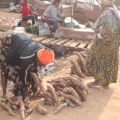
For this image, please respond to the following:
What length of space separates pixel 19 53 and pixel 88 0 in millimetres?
7845

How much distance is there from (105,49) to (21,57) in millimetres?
1580

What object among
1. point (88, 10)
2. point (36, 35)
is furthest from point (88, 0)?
point (36, 35)

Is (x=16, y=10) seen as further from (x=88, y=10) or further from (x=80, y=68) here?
(x=80, y=68)

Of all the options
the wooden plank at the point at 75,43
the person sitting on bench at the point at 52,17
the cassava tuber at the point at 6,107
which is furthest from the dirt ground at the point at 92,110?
the person sitting on bench at the point at 52,17

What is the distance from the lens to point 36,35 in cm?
645

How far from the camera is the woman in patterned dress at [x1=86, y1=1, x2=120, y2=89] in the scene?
285 centimetres

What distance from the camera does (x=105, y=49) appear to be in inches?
119

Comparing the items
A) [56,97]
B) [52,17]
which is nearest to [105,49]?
[56,97]

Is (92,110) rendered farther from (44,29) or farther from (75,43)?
(44,29)

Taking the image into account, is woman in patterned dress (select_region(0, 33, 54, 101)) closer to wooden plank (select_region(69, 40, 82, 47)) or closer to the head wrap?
the head wrap

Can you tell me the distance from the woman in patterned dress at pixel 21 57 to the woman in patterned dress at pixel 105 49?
3.74ft

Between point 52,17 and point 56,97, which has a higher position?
point 52,17

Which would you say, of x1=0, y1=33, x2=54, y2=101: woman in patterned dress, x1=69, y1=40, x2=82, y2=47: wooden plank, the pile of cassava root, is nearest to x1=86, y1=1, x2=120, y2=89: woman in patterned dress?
the pile of cassava root

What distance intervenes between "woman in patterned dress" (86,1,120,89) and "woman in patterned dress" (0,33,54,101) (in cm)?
114
